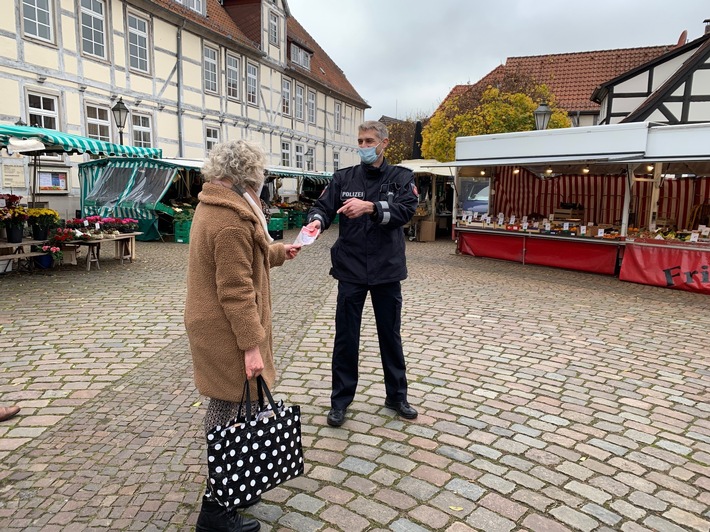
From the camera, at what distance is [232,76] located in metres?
23.2

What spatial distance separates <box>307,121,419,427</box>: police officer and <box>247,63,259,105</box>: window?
22.5 metres

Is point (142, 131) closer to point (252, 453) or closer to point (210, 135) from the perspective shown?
point (210, 135)

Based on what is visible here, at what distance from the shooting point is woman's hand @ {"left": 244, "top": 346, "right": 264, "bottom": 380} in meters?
2.33

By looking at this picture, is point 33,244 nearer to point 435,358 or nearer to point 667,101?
point 435,358

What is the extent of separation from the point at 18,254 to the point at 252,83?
706 inches

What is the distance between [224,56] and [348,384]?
21750mm

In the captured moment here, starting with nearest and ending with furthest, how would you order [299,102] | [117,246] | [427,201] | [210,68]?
[117,246] < [427,201] < [210,68] < [299,102]

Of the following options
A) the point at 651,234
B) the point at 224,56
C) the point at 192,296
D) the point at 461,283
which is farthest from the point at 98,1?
the point at 192,296

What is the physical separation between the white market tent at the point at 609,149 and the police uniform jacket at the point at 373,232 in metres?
7.43

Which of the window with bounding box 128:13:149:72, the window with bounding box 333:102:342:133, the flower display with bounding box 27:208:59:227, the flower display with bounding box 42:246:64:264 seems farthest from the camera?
the window with bounding box 333:102:342:133

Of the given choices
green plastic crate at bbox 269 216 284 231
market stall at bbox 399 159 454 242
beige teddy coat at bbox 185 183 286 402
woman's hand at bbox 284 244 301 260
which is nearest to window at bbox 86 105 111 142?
green plastic crate at bbox 269 216 284 231

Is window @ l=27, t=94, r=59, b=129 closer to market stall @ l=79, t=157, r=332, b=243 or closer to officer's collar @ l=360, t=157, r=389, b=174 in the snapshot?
market stall @ l=79, t=157, r=332, b=243

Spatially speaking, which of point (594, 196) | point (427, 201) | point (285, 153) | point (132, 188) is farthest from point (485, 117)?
point (285, 153)

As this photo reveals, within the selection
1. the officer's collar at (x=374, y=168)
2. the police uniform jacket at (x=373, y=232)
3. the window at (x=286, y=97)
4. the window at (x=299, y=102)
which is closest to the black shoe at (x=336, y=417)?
the police uniform jacket at (x=373, y=232)
